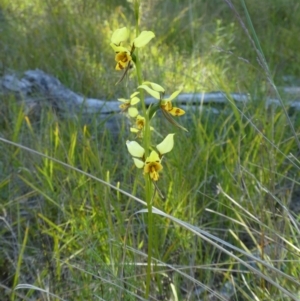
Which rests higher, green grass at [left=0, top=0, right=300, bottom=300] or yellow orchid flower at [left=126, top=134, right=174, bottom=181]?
yellow orchid flower at [left=126, top=134, right=174, bottom=181]

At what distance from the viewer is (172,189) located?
63.1 inches

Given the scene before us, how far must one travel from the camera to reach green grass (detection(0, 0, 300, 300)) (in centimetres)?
124

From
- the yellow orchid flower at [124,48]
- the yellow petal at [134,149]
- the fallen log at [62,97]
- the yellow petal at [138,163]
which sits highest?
the yellow orchid flower at [124,48]

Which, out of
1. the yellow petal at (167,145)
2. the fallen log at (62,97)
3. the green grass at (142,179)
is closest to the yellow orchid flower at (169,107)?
the yellow petal at (167,145)

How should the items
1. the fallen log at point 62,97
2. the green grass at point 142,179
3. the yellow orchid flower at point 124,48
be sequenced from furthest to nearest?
the fallen log at point 62,97, the green grass at point 142,179, the yellow orchid flower at point 124,48

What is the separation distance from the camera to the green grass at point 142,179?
1243mm

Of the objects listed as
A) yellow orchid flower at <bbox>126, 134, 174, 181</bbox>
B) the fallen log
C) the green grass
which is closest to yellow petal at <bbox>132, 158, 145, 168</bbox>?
yellow orchid flower at <bbox>126, 134, 174, 181</bbox>

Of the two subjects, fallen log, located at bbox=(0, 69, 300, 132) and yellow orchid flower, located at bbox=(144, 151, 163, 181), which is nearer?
yellow orchid flower, located at bbox=(144, 151, 163, 181)

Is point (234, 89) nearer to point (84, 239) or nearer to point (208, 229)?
point (208, 229)

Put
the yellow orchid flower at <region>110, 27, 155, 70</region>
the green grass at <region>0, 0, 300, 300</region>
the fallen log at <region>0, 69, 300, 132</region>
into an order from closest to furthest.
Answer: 1. the yellow orchid flower at <region>110, 27, 155, 70</region>
2. the green grass at <region>0, 0, 300, 300</region>
3. the fallen log at <region>0, 69, 300, 132</region>

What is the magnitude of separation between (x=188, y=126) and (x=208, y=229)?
513 millimetres

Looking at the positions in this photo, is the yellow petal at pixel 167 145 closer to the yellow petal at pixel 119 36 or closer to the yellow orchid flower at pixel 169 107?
the yellow orchid flower at pixel 169 107

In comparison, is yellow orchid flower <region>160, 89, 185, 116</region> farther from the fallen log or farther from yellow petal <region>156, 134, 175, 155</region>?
the fallen log

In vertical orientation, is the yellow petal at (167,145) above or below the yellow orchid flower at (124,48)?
below
